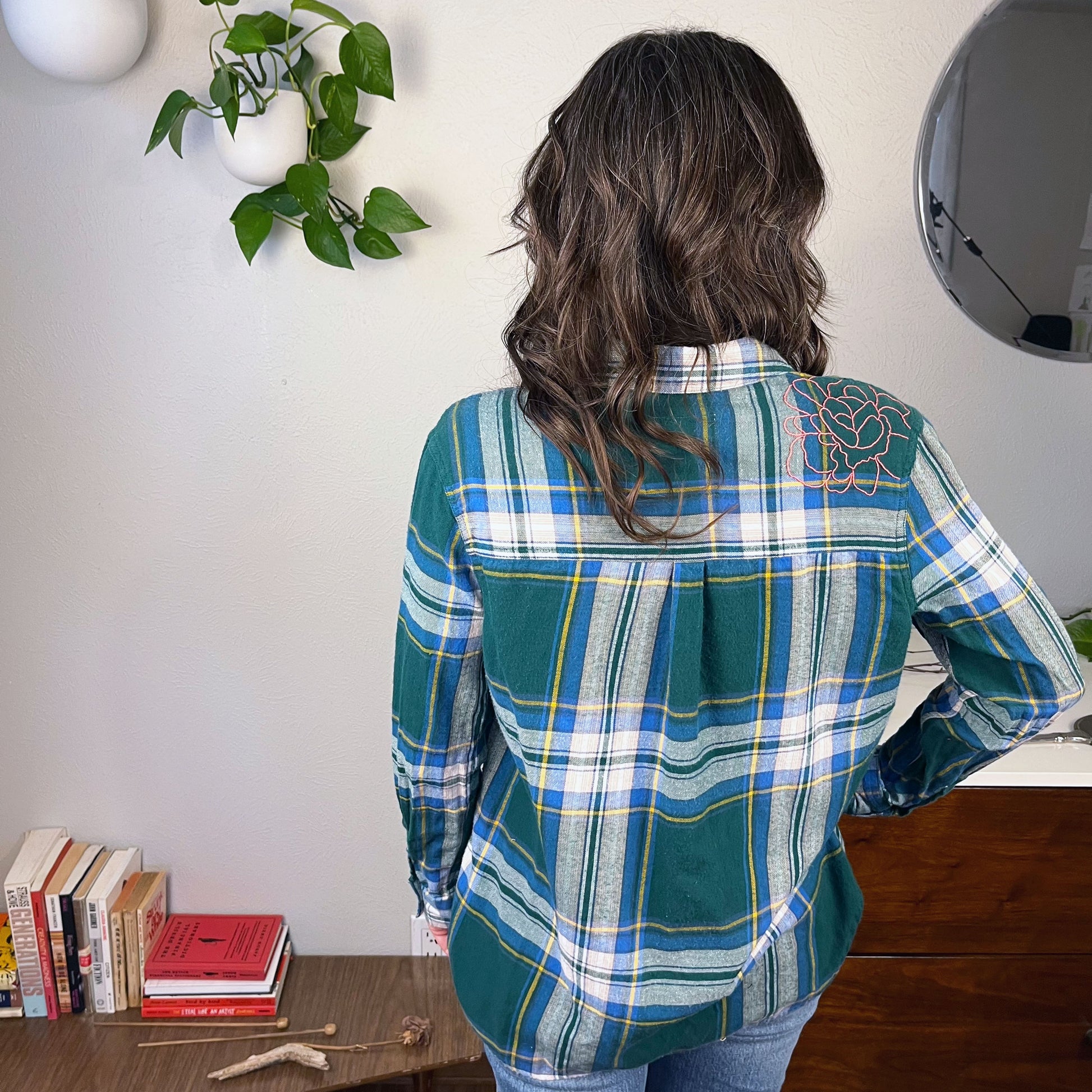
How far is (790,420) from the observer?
66 centimetres

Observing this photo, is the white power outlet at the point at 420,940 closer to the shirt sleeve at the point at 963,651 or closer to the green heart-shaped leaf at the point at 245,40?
the shirt sleeve at the point at 963,651

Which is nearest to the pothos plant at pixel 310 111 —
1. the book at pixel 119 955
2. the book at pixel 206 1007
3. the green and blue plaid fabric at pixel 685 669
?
the green and blue plaid fabric at pixel 685 669

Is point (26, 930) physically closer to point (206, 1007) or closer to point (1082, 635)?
point (206, 1007)

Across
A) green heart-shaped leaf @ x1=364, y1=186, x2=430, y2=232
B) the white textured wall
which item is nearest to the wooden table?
the white textured wall

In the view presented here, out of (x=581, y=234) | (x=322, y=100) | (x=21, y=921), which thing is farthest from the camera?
(x=21, y=921)

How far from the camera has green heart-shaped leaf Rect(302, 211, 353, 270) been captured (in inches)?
53.3

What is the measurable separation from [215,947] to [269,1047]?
0.19 meters

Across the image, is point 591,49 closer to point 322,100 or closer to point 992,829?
point 322,100

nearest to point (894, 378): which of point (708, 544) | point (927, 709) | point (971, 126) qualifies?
point (971, 126)

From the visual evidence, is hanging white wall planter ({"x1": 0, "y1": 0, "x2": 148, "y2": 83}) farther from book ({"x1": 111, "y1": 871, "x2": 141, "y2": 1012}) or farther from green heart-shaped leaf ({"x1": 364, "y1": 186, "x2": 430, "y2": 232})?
book ({"x1": 111, "y1": 871, "x2": 141, "y2": 1012})

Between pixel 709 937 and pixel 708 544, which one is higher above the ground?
pixel 708 544

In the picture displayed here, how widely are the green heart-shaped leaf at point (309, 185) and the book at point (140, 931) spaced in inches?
42.3

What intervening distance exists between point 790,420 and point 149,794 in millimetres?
1369

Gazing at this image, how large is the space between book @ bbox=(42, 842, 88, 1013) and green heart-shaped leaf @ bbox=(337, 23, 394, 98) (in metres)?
1.24
